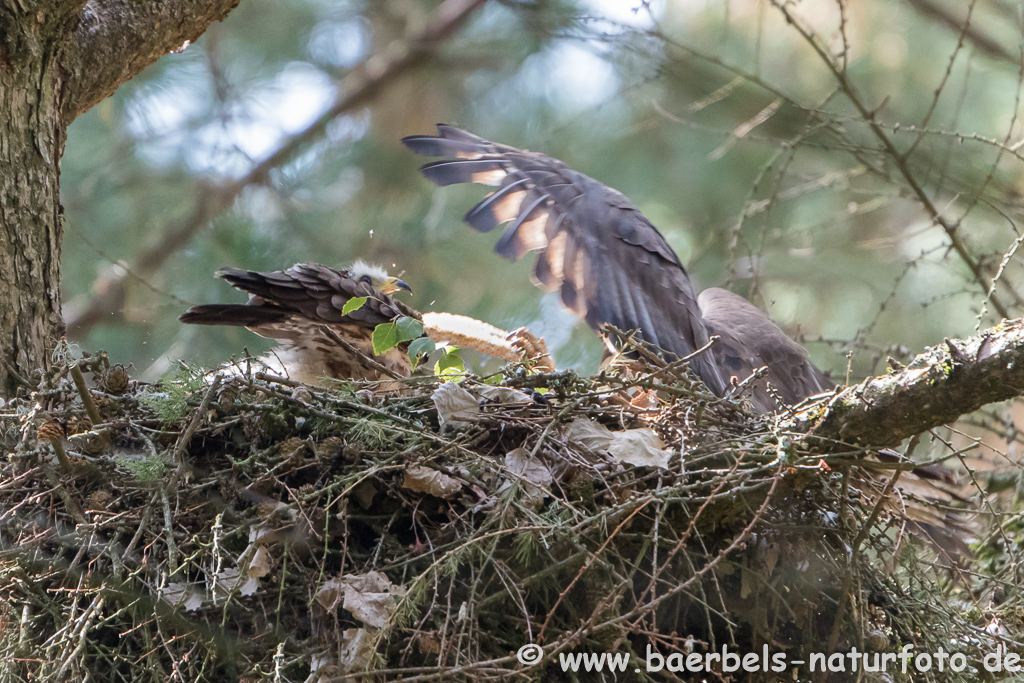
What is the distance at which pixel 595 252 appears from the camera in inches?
126

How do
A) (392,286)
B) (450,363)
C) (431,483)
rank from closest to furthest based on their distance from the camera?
1. (431,483)
2. (450,363)
3. (392,286)

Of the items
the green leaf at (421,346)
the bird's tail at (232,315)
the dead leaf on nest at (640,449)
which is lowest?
the dead leaf on nest at (640,449)

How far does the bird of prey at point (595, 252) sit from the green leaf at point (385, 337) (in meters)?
0.93

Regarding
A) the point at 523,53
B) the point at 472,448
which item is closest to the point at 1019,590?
the point at 472,448

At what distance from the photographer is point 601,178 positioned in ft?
18.1

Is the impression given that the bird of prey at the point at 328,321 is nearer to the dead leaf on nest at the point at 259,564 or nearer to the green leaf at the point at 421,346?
the green leaf at the point at 421,346

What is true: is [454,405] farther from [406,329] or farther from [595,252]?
[595,252]

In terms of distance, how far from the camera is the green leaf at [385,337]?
2334 millimetres

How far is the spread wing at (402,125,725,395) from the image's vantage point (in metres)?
3.10

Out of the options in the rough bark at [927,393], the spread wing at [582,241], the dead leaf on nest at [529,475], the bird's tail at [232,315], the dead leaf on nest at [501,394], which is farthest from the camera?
the spread wing at [582,241]

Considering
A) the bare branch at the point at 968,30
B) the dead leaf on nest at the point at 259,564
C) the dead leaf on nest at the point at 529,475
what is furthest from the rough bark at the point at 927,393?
the bare branch at the point at 968,30

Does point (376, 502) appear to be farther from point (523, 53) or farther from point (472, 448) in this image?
point (523, 53)

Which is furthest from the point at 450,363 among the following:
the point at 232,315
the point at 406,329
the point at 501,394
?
the point at 232,315

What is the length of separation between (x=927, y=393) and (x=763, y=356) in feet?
6.55
